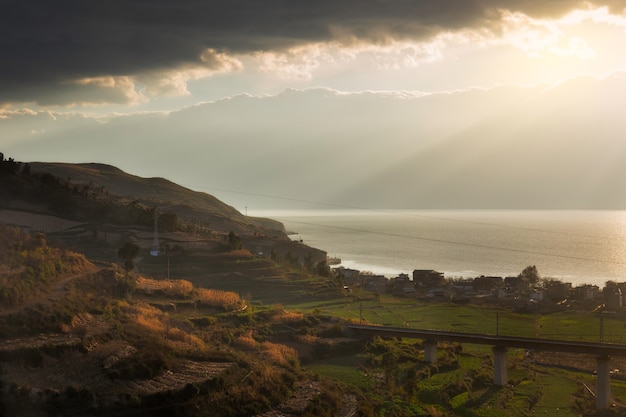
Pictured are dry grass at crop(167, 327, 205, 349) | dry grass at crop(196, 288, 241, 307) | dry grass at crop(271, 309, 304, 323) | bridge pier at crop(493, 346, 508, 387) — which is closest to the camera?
dry grass at crop(167, 327, 205, 349)

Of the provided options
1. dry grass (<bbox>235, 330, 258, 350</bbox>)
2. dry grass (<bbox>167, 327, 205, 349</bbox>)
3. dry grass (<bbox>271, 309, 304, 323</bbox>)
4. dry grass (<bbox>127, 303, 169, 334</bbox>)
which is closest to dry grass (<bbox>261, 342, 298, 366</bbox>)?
dry grass (<bbox>235, 330, 258, 350</bbox>)

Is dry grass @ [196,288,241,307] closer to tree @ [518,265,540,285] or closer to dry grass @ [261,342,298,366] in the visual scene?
dry grass @ [261,342,298,366]

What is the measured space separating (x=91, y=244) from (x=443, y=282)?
5397 centimetres

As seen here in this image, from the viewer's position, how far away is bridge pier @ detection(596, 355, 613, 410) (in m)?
45.0

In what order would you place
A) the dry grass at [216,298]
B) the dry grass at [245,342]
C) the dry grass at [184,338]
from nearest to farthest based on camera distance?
the dry grass at [184,338]
the dry grass at [245,342]
the dry grass at [216,298]

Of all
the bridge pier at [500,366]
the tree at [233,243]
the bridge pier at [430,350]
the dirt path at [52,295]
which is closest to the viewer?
the dirt path at [52,295]

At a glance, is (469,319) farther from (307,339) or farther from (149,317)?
(149,317)

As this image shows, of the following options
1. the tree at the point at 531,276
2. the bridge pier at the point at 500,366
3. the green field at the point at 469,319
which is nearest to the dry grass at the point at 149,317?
the green field at the point at 469,319

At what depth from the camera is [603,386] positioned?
150 feet

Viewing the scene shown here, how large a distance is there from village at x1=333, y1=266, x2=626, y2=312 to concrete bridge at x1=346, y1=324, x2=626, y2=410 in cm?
3521

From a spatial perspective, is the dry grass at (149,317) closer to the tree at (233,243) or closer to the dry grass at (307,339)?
the dry grass at (307,339)

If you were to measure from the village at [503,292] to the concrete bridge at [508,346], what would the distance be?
35208 mm

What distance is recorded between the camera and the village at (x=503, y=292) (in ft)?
291

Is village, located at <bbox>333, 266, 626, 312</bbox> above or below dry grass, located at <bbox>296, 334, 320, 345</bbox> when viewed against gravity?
below
